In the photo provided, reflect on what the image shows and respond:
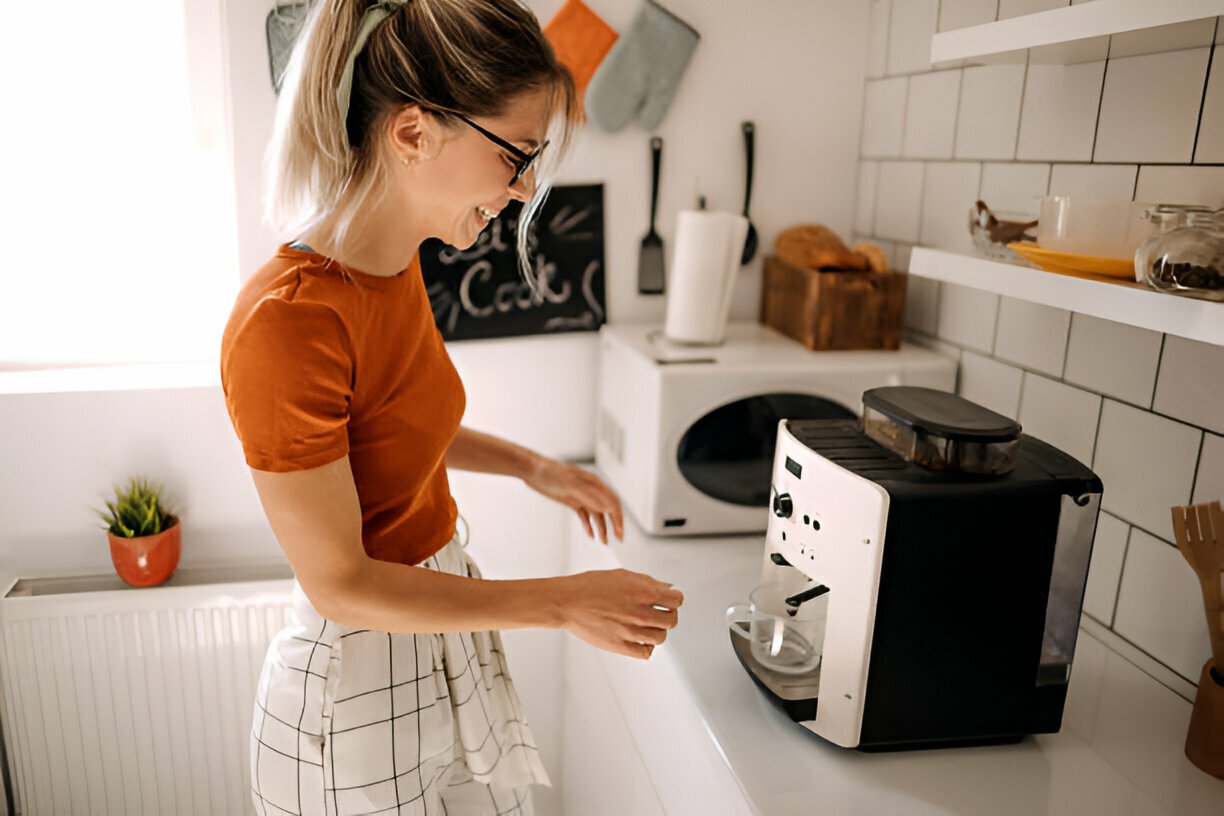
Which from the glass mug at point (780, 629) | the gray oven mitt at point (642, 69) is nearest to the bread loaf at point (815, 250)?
the gray oven mitt at point (642, 69)

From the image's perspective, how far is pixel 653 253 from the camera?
190 cm

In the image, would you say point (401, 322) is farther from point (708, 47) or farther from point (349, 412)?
point (708, 47)

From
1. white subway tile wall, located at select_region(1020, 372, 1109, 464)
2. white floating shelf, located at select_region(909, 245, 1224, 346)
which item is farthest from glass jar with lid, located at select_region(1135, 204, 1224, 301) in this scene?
white subway tile wall, located at select_region(1020, 372, 1109, 464)

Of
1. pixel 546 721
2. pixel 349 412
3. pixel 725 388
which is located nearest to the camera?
pixel 349 412

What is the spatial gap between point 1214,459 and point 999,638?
1.18 feet

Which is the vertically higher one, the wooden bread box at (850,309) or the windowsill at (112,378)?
the wooden bread box at (850,309)

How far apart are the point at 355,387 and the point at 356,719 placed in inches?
15.2

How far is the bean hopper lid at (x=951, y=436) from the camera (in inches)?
40.6

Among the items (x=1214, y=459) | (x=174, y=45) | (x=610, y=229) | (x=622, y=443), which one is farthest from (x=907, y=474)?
(x=174, y=45)

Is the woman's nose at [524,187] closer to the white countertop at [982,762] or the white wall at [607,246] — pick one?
the white countertop at [982,762]

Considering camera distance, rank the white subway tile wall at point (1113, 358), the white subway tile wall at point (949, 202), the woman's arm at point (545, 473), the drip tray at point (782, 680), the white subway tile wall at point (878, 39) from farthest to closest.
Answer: the white subway tile wall at point (878, 39)
the white subway tile wall at point (949, 202)
the woman's arm at point (545, 473)
the white subway tile wall at point (1113, 358)
the drip tray at point (782, 680)

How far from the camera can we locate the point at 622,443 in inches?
68.9

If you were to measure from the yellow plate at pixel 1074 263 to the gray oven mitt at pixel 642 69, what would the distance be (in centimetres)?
84

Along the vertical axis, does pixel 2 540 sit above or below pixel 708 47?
below
